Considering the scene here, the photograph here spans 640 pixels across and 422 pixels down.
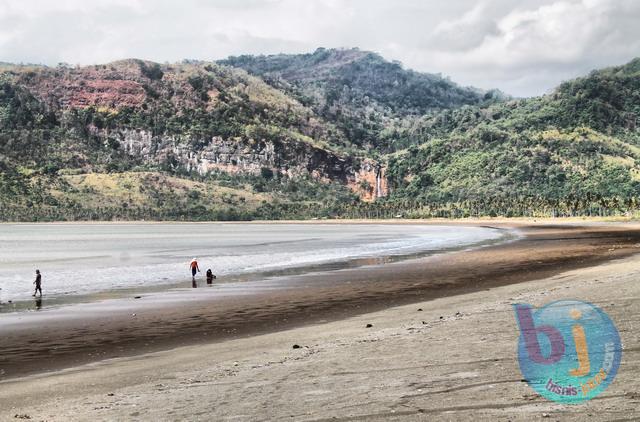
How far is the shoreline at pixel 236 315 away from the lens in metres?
20.8

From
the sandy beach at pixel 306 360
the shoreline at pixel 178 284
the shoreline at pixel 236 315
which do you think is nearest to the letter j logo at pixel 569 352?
the sandy beach at pixel 306 360

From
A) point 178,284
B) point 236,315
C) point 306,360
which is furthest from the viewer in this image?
point 178,284

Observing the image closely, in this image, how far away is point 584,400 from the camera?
10773 millimetres

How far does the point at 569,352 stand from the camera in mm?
13875

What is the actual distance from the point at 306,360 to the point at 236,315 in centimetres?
1229

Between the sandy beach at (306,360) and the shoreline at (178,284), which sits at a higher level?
the sandy beach at (306,360)

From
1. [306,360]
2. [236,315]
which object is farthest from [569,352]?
[236,315]

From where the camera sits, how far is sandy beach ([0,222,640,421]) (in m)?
11.6

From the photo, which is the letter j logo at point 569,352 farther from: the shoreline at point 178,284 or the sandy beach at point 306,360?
the shoreline at point 178,284

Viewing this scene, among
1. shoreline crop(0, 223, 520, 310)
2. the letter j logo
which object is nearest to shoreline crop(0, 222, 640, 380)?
shoreline crop(0, 223, 520, 310)

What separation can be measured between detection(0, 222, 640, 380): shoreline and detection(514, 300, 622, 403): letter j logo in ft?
31.0

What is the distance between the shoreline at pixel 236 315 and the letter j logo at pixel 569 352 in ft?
31.0

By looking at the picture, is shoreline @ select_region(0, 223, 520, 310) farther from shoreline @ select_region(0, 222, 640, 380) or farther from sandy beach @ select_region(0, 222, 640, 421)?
sandy beach @ select_region(0, 222, 640, 421)

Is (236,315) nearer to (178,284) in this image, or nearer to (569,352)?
(569,352)
